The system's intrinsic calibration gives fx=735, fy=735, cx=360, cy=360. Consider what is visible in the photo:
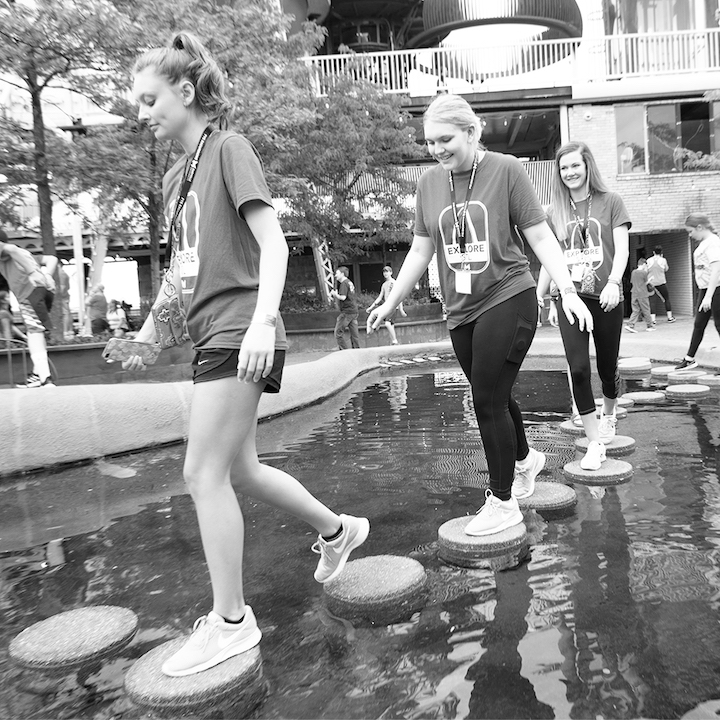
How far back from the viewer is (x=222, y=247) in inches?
87.4

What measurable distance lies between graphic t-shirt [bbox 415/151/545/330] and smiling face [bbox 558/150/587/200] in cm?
125

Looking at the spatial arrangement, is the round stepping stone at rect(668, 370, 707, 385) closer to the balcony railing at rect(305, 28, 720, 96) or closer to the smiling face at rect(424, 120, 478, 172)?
the smiling face at rect(424, 120, 478, 172)

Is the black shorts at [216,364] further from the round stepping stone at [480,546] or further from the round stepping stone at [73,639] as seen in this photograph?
the round stepping stone at [480,546]

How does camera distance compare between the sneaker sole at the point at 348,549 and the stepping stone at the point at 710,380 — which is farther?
the stepping stone at the point at 710,380

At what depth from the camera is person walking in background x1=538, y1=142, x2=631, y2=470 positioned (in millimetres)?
4293

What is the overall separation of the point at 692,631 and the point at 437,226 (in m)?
1.90

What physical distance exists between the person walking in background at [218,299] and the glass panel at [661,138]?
21.0 metres

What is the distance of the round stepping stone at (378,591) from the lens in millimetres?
2561

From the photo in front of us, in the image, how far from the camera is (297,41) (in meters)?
15.6

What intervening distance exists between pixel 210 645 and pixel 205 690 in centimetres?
15

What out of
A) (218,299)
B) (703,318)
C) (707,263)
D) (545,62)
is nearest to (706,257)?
(707,263)

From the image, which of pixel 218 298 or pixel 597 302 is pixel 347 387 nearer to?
pixel 597 302

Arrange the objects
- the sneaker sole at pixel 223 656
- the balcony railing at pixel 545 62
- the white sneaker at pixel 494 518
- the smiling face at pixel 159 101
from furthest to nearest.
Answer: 1. the balcony railing at pixel 545 62
2. the white sneaker at pixel 494 518
3. the smiling face at pixel 159 101
4. the sneaker sole at pixel 223 656

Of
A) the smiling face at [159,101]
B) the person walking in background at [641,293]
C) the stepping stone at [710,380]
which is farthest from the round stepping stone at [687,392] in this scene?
the person walking in background at [641,293]
